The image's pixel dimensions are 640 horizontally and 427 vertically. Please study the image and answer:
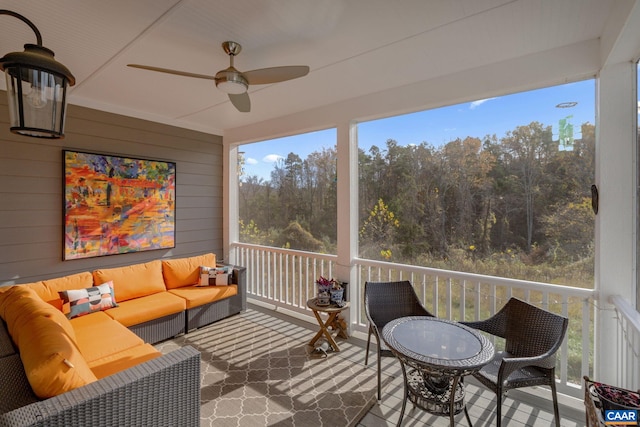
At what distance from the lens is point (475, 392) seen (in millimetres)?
2559

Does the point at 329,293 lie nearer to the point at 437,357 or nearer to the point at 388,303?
the point at 388,303

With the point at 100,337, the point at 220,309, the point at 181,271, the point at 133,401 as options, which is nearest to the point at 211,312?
the point at 220,309

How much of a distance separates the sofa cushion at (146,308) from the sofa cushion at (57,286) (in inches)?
15.9

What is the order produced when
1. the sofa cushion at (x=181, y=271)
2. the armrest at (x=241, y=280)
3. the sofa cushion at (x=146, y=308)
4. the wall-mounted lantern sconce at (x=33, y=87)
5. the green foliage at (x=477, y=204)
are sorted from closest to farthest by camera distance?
the wall-mounted lantern sconce at (x=33, y=87) < the green foliage at (x=477, y=204) < the sofa cushion at (x=146, y=308) < the sofa cushion at (x=181, y=271) < the armrest at (x=241, y=280)

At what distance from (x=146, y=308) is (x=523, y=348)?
350cm

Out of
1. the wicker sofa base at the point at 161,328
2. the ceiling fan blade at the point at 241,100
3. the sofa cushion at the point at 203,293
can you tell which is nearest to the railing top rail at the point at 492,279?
the sofa cushion at the point at 203,293

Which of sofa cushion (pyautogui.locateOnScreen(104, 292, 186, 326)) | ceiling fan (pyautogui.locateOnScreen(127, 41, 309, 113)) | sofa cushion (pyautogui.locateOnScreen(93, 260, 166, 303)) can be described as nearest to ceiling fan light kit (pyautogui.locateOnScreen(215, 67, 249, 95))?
ceiling fan (pyautogui.locateOnScreen(127, 41, 309, 113))

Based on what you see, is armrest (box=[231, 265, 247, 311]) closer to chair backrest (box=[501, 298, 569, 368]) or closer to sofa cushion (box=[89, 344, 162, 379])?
sofa cushion (box=[89, 344, 162, 379])

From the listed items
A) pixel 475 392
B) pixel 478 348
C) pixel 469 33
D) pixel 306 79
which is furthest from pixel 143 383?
pixel 469 33

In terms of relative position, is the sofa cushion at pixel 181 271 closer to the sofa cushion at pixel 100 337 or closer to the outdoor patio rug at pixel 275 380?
the outdoor patio rug at pixel 275 380

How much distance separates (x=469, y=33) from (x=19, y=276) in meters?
4.83

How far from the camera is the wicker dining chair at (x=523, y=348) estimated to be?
6.24 ft

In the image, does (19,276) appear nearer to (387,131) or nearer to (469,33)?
(387,131)

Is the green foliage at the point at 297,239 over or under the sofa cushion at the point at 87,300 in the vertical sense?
over
